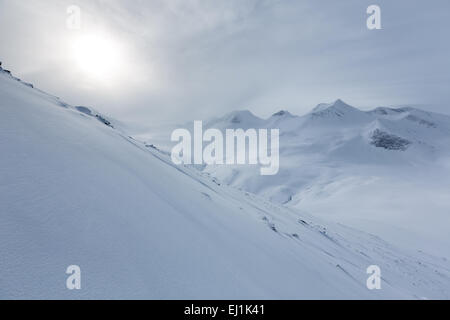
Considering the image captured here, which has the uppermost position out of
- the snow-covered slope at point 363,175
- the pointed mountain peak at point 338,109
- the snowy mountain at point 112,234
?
the pointed mountain peak at point 338,109

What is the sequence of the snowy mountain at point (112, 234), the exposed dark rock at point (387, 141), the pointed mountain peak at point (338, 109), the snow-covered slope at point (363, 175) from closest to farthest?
1. the snowy mountain at point (112, 234)
2. the snow-covered slope at point (363, 175)
3. the exposed dark rock at point (387, 141)
4. the pointed mountain peak at point (338, 109)

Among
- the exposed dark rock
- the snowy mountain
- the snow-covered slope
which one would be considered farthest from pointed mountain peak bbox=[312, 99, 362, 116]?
the snowy mountain

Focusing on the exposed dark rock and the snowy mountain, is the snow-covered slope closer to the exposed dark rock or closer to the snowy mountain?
the exposed dark rock

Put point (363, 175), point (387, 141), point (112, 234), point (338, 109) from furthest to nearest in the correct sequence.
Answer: point (338, 109) < point (387, 141) < point (363, 175) < point (112, 234)

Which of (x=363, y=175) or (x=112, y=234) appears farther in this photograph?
(x=363, y=175)

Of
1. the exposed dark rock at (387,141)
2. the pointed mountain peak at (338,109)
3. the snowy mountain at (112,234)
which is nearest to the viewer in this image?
the snowy mountain at (112,234)

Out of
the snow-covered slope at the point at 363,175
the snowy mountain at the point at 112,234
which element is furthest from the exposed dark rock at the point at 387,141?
the snowy mountain at the point at 112,234

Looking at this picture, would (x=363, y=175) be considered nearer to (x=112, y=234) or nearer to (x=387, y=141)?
(x=387, y=141)

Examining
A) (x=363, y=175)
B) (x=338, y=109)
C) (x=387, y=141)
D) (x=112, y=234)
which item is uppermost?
(x=338, y=109)

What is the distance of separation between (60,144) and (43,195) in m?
1.47

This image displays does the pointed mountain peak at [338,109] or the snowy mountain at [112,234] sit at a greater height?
the pointed mountain peak at [338,109]

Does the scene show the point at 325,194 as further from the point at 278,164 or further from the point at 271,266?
the point at 271,266

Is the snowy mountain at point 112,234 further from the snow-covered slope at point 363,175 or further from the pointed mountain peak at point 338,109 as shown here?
the pointed mountain peak at point 338,109

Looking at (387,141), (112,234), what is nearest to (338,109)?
(387,141)
